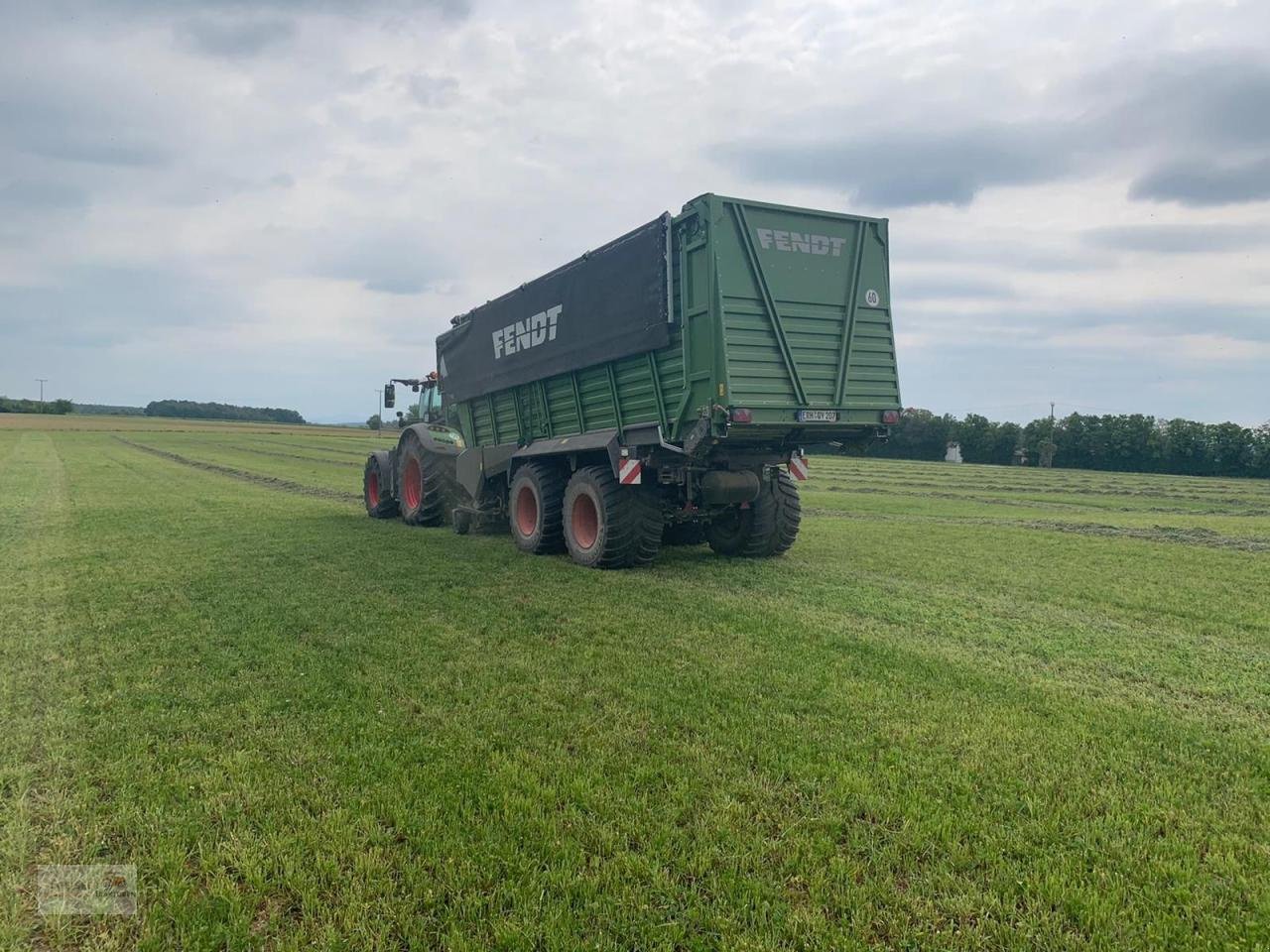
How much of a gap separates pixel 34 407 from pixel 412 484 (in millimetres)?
108379

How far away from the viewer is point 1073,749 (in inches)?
160

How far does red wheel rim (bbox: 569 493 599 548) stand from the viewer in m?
9.95

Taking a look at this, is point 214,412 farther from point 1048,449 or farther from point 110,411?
point 1048,449

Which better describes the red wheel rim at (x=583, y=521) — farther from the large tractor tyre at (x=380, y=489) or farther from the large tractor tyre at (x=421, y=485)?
the large tractor tyre at (x=380, y=489)

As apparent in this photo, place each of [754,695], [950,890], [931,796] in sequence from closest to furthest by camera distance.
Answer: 1. [950,890]
2. [931,796]
3. [754,695]

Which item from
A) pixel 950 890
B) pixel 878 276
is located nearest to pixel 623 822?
pixel 950 890

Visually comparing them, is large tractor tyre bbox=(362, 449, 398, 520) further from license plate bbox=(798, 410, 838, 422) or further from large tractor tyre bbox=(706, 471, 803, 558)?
license plate bbox=(798, 410, 838, 422)

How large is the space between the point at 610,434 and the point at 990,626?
4680mm

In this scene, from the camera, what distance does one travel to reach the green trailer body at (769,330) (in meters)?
8.21

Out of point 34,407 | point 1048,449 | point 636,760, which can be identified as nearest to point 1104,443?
point 1048,449

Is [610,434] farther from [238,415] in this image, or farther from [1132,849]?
[238,415]

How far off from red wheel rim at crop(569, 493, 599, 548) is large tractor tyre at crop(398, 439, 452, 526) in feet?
13.3

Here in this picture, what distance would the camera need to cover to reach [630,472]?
911 centimetres

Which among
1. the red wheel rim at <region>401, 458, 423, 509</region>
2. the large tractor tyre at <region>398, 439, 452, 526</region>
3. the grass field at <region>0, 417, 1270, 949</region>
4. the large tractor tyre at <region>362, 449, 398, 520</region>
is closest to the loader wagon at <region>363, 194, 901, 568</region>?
the grass field at <region>0, 417, 1270, 949</region>
